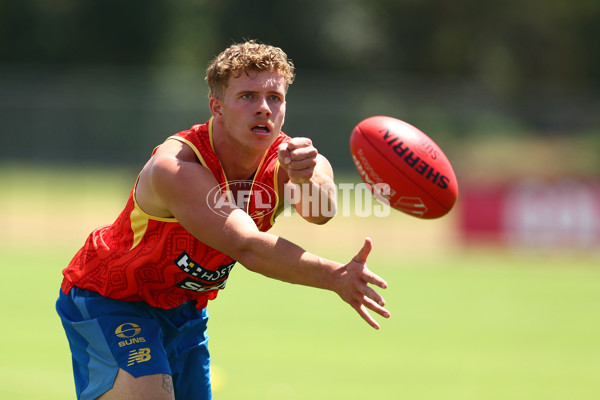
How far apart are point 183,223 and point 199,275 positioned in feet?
1.72

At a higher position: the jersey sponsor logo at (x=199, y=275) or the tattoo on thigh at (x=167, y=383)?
the jersey sponsor logo at (x=199, y=275)

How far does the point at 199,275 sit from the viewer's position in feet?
14.9

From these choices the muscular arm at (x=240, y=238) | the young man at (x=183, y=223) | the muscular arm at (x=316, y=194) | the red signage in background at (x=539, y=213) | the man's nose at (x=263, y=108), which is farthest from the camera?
the red signage in background at (x=539, y=213)

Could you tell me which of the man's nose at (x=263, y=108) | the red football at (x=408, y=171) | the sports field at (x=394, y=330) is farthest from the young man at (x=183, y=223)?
the sports field at (x=394, y=330)

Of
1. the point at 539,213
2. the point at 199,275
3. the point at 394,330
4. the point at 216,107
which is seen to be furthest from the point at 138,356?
the point at 539,213

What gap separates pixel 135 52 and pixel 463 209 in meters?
21.1

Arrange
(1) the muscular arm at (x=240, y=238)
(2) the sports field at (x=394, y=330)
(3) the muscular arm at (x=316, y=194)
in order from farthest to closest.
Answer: (2) the sports field at (x=394, y=330)
(3) the muscular arm at (x=316, y=194)
(1) the muscular arm at (x=240, y=238)

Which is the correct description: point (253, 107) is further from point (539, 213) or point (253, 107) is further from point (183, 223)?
point (539, 213)

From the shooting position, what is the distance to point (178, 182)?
4.10m

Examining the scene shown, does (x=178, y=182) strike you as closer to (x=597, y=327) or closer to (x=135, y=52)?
(x=597, y=327)

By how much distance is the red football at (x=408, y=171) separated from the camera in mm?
4719

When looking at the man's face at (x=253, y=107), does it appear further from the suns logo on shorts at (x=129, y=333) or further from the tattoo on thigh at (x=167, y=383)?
the tattoo on thigh at (x=167, y=383)

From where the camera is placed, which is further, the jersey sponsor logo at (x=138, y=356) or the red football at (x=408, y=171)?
the red football at (x=408, y=171)

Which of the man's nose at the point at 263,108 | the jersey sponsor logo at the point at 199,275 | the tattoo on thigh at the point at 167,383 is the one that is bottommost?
the tattoo on thigh at the point at 167,383
